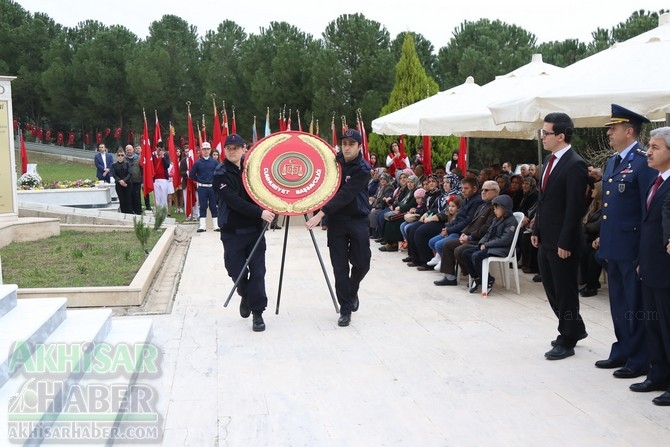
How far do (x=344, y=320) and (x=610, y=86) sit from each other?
3.37m

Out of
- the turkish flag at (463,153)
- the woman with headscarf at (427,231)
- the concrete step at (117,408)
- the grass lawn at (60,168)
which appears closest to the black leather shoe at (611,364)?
the concrete step at (117,408)

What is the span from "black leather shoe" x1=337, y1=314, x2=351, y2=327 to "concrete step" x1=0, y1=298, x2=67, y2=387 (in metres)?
2.52

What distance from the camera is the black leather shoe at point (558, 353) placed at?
6.06m

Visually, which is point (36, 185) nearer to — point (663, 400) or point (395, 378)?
point (395, 378)

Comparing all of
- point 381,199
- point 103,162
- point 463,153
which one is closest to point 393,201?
point 381,199

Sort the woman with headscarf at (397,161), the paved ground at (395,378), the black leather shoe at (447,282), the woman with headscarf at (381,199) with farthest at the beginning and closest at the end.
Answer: the woman with headscarf at (397,161) → the woman with headscarf at (381,199) → the black leather shoe at (447,282) → the paved ground at (395,378)

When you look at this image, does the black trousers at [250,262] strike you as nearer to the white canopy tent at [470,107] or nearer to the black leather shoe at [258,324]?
the black leather shoe at [258,324]

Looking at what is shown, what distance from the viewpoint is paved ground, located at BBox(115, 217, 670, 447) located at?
15.1ft

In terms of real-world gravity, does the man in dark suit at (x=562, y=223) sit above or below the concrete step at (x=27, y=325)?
above

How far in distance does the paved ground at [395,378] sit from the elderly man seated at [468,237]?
1.83 feet

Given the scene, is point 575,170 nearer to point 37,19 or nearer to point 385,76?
point 385,76

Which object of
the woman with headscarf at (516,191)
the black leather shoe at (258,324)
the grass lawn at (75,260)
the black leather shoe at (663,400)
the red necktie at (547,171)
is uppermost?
the red necktie at (547,171)

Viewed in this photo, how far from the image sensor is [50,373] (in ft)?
15.3

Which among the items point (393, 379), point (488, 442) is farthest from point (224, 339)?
point (488, 442)
